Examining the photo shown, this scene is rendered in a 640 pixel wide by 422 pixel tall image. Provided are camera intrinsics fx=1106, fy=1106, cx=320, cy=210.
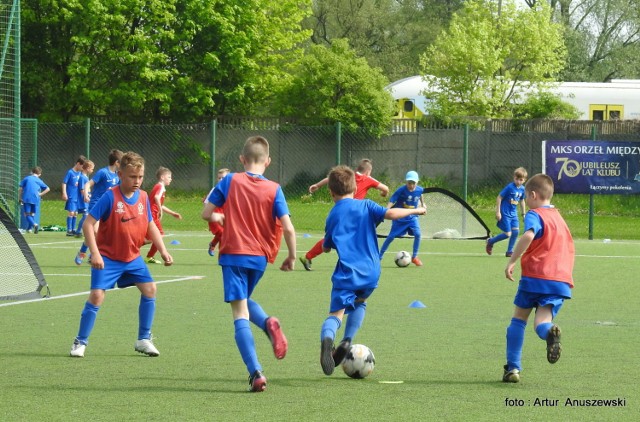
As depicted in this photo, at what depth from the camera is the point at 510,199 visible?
19.6 metres

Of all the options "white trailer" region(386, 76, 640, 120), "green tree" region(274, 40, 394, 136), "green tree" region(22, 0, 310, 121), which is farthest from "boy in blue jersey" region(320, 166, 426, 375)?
"white trailer" region(386, 76, 640, 120)

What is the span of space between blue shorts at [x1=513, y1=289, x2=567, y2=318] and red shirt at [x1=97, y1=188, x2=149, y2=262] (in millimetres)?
3173

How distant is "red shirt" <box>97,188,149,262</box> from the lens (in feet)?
29.5

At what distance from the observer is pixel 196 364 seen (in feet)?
28.1

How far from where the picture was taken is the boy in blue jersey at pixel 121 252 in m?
8.98

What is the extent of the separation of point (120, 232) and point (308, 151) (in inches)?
904

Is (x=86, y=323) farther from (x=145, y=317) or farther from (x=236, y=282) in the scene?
(x=236, y=282)

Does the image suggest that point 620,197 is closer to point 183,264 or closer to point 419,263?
→ point 419,263

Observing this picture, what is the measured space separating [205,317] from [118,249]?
2.66 m

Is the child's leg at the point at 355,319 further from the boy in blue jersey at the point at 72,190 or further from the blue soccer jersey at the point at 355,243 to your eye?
the boy in blue jersey at the point at 72,190

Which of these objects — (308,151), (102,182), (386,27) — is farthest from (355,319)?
(386,27)

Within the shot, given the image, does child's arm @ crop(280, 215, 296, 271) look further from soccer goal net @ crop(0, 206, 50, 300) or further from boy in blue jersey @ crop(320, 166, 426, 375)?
soccer goal net @ crop(0, 206, 50, 300)

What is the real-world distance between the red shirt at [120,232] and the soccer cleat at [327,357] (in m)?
2.11

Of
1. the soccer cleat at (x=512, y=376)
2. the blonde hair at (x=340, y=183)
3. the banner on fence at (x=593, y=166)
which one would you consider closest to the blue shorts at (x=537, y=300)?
the soccer cleat at (x=512, y=376)
